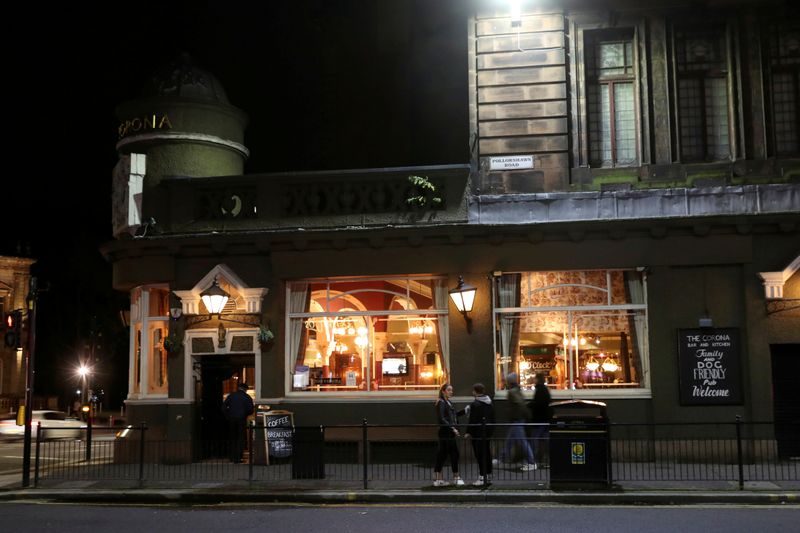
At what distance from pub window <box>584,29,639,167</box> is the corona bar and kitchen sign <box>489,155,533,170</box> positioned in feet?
4.35

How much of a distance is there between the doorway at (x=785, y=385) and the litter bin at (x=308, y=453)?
841 cm

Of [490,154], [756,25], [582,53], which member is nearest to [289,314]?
[490,154]

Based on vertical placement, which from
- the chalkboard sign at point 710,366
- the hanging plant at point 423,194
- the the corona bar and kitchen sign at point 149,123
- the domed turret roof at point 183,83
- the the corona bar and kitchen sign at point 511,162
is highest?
the domed turret roof at point 183,83

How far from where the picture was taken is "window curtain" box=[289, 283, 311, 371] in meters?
17.4

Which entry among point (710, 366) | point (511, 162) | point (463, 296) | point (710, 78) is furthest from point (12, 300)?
point (710, 366)

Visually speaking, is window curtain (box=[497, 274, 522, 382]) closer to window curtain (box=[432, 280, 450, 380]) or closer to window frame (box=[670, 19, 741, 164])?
window curtain (box=[432, 280, 450, 380])

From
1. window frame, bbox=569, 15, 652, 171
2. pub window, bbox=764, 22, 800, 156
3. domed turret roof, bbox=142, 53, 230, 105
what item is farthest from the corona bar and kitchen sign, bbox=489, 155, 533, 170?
domed turret roof, bbox=142, 53, 230, 105

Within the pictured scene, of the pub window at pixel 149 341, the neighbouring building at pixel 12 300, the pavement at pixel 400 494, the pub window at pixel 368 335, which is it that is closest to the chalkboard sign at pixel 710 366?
the pavement at pixel 400 494

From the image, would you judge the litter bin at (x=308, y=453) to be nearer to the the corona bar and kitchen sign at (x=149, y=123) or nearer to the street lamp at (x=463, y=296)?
the street lamp at (x=463, y=296)

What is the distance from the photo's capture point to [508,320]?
55.2 ft

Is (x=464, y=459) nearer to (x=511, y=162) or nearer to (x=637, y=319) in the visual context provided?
(x=637, y=319)

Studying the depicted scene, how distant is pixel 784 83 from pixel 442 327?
8319 mm

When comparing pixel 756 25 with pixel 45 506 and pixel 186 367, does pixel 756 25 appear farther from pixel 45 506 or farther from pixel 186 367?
pixel 45 506

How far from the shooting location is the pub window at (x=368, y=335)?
56.0ft
